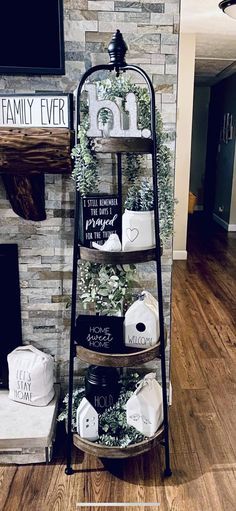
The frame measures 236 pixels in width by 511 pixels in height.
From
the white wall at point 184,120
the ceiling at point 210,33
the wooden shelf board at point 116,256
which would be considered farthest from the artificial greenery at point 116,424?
the white wall at point 184,120

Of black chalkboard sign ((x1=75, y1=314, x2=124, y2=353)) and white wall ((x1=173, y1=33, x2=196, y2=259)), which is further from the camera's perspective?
white wall ((x1=173, y1=33, x2=196, y2=259))

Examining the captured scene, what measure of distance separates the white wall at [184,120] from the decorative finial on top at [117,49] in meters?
2.88

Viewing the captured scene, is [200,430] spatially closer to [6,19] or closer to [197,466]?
[197,466]

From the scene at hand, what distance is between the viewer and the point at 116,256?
5.27ft

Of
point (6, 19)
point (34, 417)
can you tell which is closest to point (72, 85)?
Answer: point (6, 19)

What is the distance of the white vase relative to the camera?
164 centimetres

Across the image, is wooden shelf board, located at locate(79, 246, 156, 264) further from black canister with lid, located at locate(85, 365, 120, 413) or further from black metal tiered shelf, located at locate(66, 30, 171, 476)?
black canister with lid, located at locate(85, 365, 120, 413)

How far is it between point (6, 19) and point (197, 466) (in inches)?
77.1

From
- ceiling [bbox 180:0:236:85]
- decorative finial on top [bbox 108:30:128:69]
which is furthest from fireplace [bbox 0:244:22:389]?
ceiling [bbox 180:0:236:85]

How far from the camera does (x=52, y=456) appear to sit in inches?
76.4

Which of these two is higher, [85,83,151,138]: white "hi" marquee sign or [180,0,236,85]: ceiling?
[180,0,236,85]: ceiling

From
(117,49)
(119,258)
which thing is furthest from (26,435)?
(117,49)

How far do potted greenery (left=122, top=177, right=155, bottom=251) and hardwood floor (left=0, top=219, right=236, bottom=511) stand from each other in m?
0.92

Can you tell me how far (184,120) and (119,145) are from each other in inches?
128
